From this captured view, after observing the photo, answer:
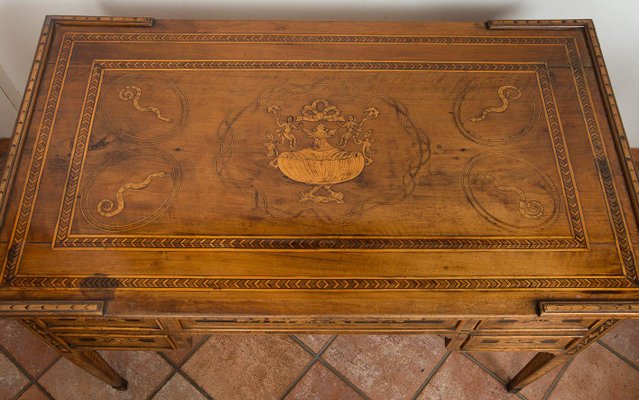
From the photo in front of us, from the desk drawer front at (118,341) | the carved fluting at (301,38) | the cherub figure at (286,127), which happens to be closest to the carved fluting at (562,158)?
the carved fluting at (301,38)

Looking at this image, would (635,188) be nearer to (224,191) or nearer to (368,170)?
(368,170)

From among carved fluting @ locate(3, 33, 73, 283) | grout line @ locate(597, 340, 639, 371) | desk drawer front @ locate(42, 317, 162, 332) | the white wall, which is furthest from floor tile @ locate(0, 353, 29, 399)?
grout line @ locate(597, 340, 639, 371)

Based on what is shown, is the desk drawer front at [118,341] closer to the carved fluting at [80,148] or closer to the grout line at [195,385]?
the carved fluting at [80,148]

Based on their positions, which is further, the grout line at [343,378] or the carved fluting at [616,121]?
the grout line at [343,378]

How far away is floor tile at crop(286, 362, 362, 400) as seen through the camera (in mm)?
1840

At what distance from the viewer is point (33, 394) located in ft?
6.02

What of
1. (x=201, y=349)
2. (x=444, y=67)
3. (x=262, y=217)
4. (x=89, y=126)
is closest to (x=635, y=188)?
(x=444, y=67)

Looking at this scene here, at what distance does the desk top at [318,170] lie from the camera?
1129mm

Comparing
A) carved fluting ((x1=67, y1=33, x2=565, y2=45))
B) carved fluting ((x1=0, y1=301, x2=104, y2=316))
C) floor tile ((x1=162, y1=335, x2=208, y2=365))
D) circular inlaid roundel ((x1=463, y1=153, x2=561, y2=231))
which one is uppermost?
carved fluting ((x1=67, y1=33, x2=565, y2=45))

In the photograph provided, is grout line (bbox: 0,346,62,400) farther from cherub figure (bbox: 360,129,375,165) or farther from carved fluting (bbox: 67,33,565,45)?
cherub figure (bbox: 360,129,375,165)

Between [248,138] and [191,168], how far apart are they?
0.19 metres

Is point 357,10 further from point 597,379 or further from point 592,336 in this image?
point 597,379

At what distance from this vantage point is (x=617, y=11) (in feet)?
5.23

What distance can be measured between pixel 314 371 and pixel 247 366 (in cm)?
29
